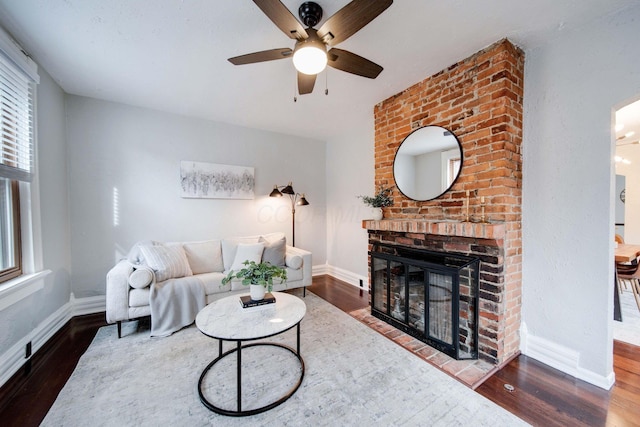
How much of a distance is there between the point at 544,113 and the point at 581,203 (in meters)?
0.74

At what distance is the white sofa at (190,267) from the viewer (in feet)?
7.74

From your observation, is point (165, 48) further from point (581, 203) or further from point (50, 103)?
point (581, 203)

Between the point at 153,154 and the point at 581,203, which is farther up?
the point at 153,154

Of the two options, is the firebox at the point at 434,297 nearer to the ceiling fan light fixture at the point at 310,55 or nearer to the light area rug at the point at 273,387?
the light area rug at the point at 273,387

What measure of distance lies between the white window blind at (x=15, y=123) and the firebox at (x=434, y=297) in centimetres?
325

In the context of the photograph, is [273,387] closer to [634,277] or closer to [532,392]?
[532,392]

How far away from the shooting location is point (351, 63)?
175cm

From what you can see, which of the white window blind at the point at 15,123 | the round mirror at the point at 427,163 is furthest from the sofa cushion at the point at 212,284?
the round mirror at the point at 427,163

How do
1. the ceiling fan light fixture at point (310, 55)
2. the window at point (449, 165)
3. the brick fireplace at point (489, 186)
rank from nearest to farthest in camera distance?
the ceiling fan light fixture at point (310, 55), the brick fireplace at point (489, 186), the window at point (449, 165)

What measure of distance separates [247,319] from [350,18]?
76.7 inches

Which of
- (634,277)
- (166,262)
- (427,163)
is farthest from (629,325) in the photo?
(166,262)

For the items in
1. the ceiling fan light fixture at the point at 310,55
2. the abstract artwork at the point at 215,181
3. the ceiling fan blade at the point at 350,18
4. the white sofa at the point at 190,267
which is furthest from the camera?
the abstract artwork at the point at 215,181

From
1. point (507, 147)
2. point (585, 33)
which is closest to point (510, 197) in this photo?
point (507, 147)

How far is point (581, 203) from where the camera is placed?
1.80m
